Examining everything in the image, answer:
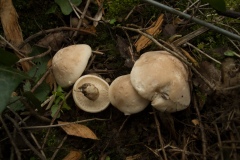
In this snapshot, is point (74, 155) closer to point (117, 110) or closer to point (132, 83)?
point (117, 110)

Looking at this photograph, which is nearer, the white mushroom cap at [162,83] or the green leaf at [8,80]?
the green leaf at [8,80]

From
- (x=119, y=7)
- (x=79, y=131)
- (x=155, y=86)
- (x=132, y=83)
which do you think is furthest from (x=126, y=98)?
(x=119, y=7)

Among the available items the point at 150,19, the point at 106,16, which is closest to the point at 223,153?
the point at 150,19

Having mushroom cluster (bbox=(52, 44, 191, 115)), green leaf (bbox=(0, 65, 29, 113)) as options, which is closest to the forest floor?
mushroom cluster (bbox=(52, 44, 191, 115))

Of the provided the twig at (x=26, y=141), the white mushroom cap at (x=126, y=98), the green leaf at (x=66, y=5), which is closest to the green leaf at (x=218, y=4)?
the white mushroom cap at (x=126, y=98)

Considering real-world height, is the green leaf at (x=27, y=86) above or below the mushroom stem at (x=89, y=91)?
above

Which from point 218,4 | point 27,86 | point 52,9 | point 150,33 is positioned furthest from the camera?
point 52,9

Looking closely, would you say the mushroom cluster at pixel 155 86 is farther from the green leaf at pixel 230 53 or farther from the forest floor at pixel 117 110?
the green leaf at pixel 230 53

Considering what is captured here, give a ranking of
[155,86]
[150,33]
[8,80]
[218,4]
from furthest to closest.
Answer: [150,33], [218,4], [155,86], [8,80]
